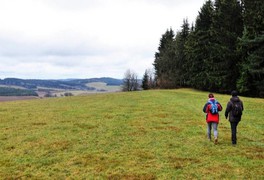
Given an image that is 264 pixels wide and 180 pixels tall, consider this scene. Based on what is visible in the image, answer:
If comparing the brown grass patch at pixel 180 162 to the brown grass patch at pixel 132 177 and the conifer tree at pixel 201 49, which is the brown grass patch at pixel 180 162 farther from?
the conifer tree at pixel 201 49

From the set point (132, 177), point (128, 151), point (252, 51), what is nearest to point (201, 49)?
point (252, 51)

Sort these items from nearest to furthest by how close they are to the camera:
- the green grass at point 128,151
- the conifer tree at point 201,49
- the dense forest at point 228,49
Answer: the green grass at point 128,151 → the dense forest at point 228,49 → the conifer tree at point 201,49

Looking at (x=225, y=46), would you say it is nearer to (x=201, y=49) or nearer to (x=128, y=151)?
(x=201, y=49)

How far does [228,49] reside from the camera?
50.6 m

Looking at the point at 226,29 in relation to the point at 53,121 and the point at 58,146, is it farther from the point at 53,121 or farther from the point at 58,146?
the point at 58,146

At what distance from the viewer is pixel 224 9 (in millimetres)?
53094

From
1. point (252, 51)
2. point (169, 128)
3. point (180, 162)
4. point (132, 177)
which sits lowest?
point (132, 177)

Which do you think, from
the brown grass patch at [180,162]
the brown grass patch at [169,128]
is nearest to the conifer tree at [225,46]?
the brown grass patch at [169,128]

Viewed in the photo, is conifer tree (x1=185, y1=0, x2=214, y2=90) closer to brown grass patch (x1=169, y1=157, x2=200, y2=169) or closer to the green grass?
the green grass

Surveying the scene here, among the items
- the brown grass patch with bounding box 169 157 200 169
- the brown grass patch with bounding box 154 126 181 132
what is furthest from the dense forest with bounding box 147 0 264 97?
the brown grass patch with bounding box 169 157 200 169

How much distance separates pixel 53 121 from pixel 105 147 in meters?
10.3

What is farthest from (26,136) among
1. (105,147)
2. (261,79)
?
(261,79)

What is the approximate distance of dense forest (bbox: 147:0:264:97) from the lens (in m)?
46.2

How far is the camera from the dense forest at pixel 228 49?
46.2 meters
